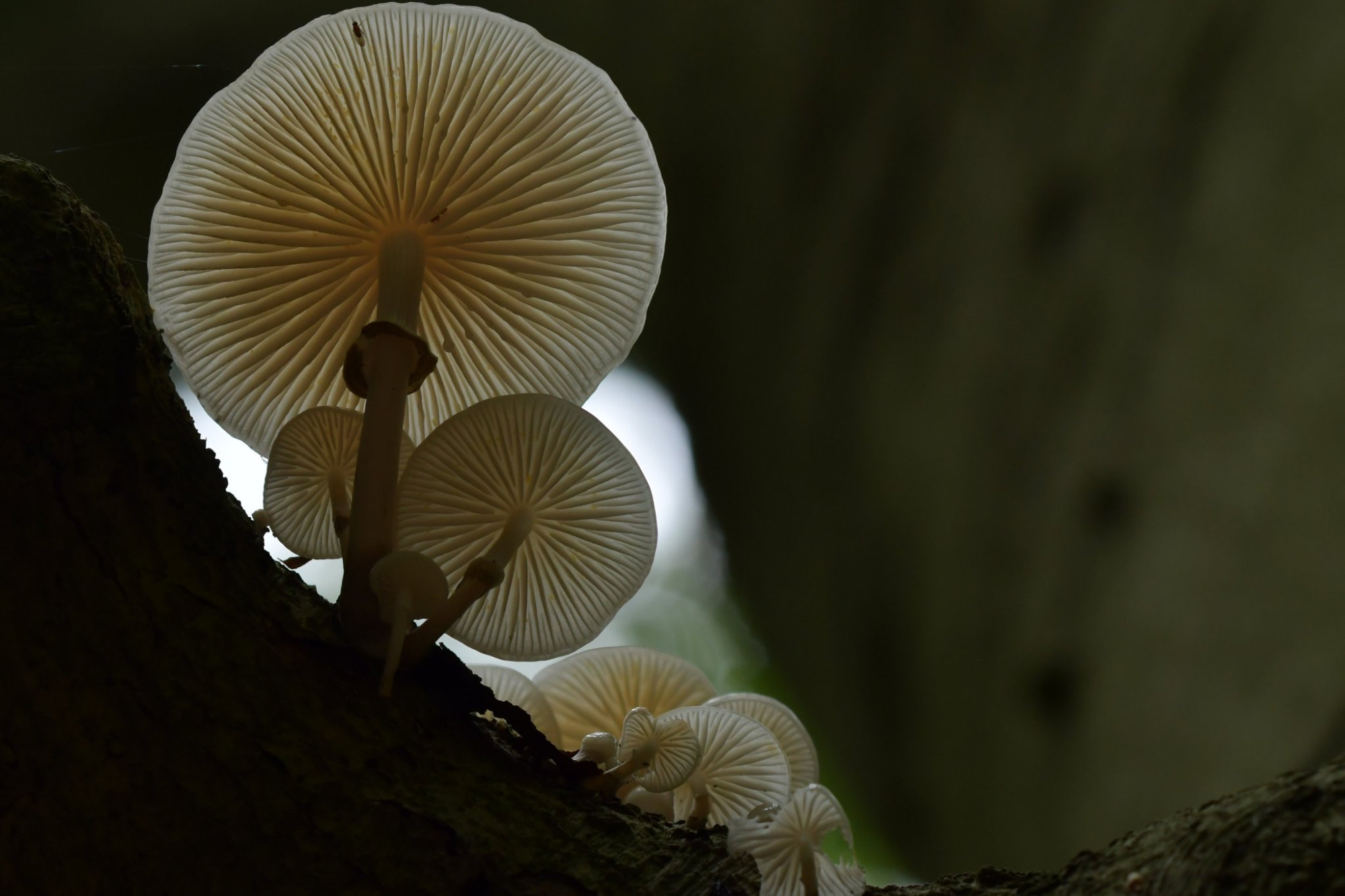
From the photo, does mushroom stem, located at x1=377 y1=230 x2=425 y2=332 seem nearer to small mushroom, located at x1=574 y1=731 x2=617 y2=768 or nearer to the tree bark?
the tree bark

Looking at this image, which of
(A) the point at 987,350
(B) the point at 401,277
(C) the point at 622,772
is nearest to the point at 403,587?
(C) the point at 622,772

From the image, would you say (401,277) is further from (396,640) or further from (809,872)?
(809,872)

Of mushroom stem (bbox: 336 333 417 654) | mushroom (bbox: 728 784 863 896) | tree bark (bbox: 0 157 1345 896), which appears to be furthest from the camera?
mushroom stem (bbox: 336 333 417 654)

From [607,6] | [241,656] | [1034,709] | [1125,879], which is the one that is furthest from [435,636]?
[1034,709]

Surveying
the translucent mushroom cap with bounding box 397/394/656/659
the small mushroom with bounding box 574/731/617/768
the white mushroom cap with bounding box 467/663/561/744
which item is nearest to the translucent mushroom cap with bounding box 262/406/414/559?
the translucent mushroom cap with bounding box 397/394/656/659

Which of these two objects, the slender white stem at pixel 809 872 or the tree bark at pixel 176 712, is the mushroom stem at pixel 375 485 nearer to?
the tree bark at pixel 176 712

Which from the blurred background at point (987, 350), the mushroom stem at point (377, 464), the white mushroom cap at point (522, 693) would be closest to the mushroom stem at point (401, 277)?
the mushroom stem at point (377, 464)
